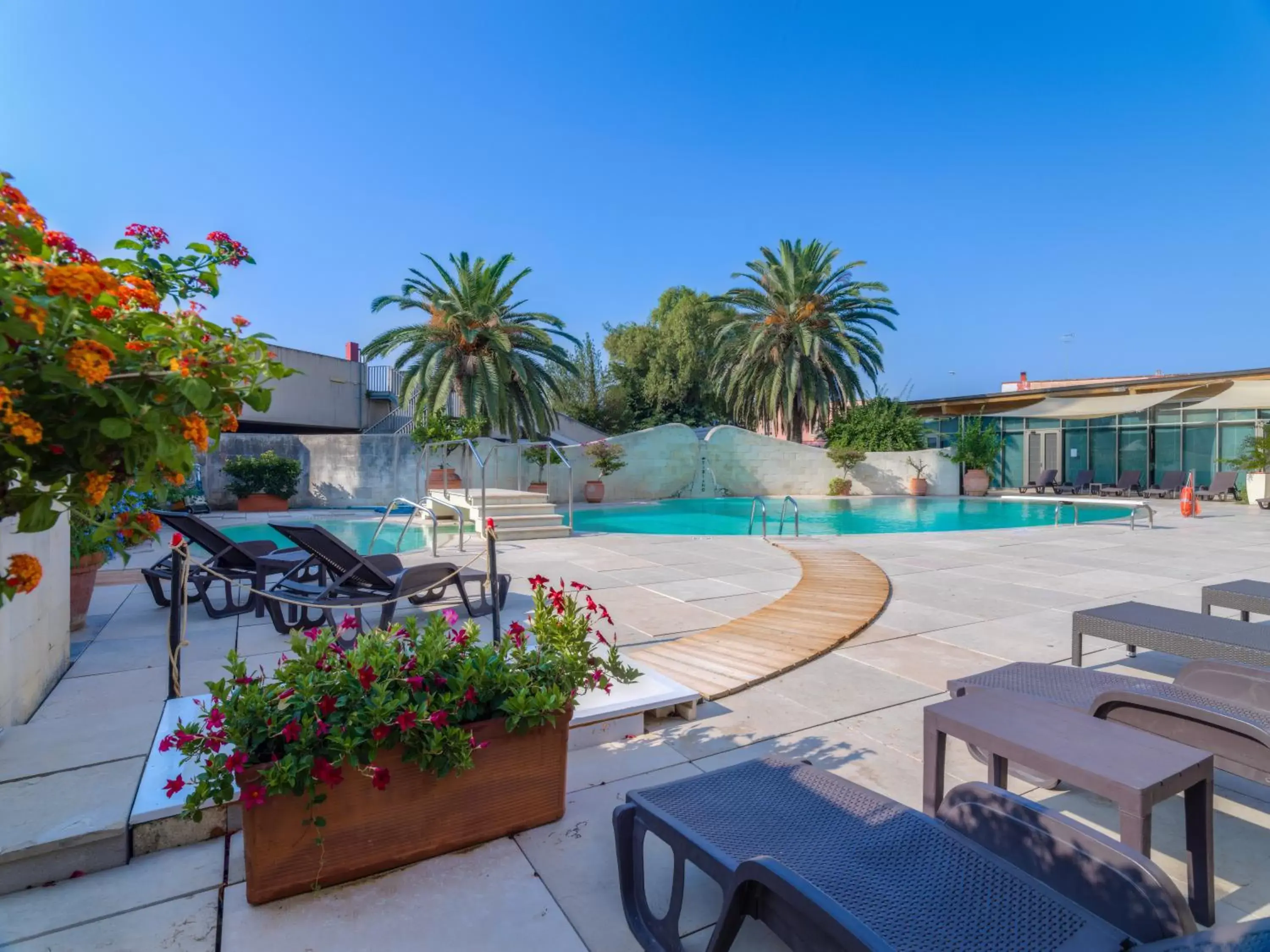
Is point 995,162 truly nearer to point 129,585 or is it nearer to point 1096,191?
point 1096,191

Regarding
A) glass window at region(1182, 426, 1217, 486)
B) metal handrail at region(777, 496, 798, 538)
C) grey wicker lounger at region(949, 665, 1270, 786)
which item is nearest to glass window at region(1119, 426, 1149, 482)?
glass window at region(1182, 426, 1217, 486)

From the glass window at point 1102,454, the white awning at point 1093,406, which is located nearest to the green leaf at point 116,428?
the white awning at point 1093,406

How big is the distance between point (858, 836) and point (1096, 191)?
2683 centimetres

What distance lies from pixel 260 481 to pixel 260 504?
0.54 meters

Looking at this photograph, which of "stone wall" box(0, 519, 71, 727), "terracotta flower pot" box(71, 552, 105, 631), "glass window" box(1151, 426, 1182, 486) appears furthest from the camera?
"glass window" box(1151, 426, 1182, 486)

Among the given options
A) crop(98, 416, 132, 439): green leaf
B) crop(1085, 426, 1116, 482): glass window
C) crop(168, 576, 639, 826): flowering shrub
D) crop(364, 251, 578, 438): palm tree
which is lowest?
crop(168, 576, 639, 826): flowering shrub

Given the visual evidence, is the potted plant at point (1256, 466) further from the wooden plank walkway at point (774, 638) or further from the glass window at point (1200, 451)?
the wooden plank walkway at point (774, 638)

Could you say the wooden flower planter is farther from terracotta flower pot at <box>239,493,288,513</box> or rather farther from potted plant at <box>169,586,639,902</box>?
terracotta flower pot at <box>239,493,288,513</box>

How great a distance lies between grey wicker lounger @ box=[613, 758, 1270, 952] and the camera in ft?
4.53

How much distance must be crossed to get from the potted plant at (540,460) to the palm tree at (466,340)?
134 centimetres

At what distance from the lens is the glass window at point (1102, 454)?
21656 millimetres

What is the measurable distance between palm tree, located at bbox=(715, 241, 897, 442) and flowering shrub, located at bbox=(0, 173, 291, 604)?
2131 cm

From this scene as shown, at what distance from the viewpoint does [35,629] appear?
10.9 ft

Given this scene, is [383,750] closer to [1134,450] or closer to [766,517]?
[766,517]
